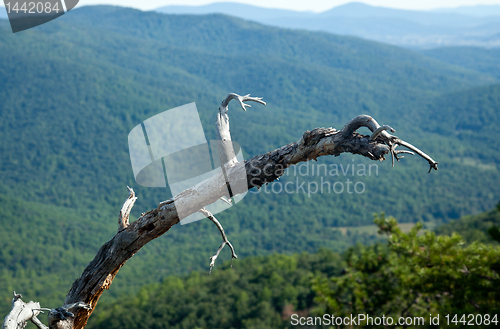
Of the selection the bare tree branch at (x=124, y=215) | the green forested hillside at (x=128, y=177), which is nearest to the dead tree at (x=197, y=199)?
the bare tree branch at (x=124, y=215)

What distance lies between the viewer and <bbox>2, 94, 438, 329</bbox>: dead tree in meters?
3.43

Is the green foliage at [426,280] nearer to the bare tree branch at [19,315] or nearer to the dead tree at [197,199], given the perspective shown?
the dead tree at [197,199]

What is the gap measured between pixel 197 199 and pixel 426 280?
6988mm

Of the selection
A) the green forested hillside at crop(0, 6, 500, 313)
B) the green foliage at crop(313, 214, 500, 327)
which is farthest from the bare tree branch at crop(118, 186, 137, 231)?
the green forested hillside at crop(0, 6, 500, 313)

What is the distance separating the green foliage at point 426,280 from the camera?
7.93 meters

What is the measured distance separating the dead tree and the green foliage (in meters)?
5.53

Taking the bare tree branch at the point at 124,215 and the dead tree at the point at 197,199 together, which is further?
the bare tree branch at the point at 124,215

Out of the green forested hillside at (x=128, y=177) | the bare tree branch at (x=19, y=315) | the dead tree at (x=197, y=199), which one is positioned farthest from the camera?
the green forested hillside at (x=128, y=177)

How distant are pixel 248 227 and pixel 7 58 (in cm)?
13677

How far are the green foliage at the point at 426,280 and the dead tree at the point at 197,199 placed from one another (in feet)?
18.1

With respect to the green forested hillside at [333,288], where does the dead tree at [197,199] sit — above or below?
above

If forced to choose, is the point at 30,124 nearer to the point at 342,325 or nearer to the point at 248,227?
the point at 248,227

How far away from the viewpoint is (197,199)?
3807 millimetres

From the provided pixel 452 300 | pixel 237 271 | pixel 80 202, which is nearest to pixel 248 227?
pixel 80 202
